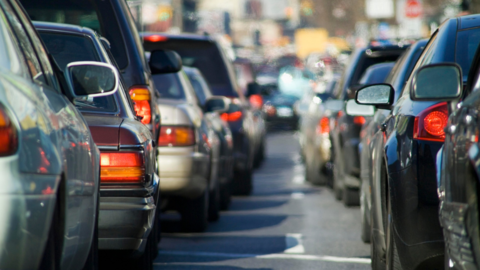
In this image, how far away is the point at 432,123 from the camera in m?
5.33

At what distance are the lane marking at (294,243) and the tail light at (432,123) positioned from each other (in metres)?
3.30

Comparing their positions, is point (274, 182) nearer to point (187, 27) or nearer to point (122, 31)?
point (122, 31)

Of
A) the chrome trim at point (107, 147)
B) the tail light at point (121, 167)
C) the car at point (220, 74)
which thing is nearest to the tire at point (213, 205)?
the car at point (220, 74)

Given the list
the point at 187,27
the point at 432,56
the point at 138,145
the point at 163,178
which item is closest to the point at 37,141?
the point at 138,145

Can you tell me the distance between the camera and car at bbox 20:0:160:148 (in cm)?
782

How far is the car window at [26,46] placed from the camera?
4133 millimetres

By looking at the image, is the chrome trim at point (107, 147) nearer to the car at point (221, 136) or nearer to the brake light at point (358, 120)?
the car at point (221, 136)

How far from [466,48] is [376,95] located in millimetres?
1068

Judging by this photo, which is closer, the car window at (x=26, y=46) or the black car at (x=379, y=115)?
the car window at (x=26, y=46)

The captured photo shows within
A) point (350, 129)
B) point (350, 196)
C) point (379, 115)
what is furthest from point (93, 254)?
point (350, 196)

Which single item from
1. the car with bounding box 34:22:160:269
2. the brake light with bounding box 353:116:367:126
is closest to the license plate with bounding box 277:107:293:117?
the brake light with bounding box 353:116:367:126

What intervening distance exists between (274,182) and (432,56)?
35.8 ft

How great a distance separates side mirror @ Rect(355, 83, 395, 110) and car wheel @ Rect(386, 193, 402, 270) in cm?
119

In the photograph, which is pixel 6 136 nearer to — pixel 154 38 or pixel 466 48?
pixel 466 48
